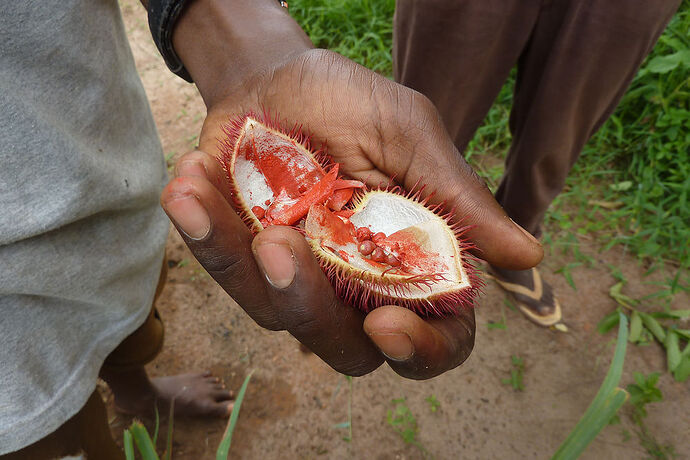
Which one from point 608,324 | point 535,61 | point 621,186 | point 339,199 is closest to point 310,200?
point 339,199

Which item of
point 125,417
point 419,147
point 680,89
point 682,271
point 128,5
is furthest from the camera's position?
point 128,5

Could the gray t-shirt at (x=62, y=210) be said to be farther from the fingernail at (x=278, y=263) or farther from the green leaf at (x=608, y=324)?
the green leaf at (x=608, y=324)

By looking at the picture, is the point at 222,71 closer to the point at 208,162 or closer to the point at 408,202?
the point at 208,162

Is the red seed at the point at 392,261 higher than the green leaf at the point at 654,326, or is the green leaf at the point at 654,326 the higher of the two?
the red seed at the point at 392,261

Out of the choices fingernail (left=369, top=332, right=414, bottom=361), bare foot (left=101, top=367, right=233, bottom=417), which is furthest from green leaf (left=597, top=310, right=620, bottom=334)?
bare foot (left=101, top=367, right=233, bottom=417)

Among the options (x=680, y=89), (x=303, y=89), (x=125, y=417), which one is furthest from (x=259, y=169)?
(x=680, y=89)

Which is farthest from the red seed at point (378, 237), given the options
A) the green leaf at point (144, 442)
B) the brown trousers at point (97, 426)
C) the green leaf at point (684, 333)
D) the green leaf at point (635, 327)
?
the green leaf at point (684, 333)
